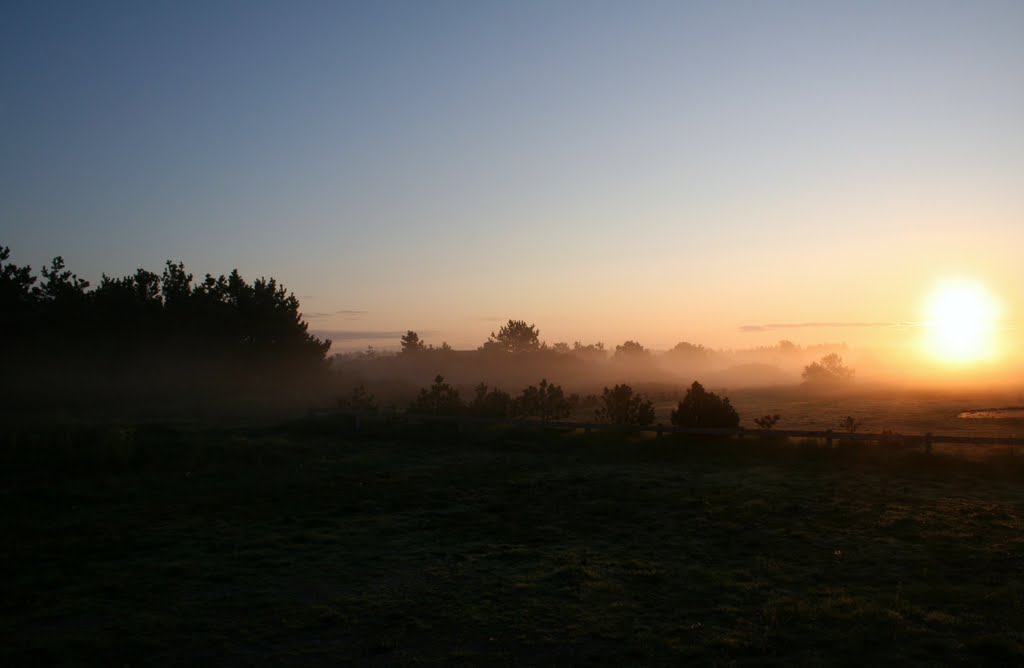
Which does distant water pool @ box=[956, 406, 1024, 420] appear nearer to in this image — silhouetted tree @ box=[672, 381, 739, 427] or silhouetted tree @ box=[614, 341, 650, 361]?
silhouetted tree @ box=[672, 381, 739, 427]

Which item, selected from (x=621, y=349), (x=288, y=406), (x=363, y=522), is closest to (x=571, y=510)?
(x=363, y=522)

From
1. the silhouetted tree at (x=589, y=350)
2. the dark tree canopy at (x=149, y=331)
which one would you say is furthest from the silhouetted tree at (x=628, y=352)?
the dark tree canopy at (x=149, y=331)

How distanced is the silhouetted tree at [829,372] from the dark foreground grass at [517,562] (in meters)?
75.2

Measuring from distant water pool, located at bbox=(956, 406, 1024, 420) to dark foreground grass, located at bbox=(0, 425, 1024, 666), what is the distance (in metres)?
18.6

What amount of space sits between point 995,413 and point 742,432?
2326cm

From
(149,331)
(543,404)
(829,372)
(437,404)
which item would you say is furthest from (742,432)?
(829,372)

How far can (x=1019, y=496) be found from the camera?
1625 centimetres

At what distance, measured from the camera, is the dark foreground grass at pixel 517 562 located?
8.09 meters

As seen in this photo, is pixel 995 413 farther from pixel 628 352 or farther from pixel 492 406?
pixel 628 352

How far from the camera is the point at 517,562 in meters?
11.8

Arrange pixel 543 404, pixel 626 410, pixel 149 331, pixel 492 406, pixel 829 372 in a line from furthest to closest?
pixel 829 372
pixel 149 331
pixel 543 404
pixel 492 406
pixel 626 410

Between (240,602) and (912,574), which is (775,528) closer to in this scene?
(912,574)

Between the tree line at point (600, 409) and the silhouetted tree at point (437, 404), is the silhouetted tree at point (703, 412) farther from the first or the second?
the silhouetted tree at point (437, 404)

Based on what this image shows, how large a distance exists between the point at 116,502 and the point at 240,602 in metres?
9.78
